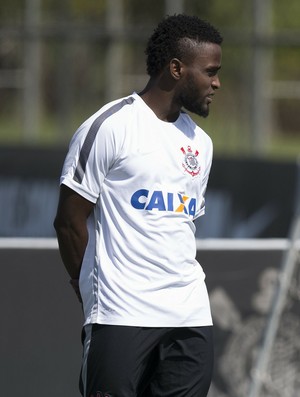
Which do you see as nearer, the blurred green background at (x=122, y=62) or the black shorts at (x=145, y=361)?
the black shorts at (x=145, y=361)

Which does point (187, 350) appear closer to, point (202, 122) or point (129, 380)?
point (129, 380)

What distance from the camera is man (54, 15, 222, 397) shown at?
433 centimetres

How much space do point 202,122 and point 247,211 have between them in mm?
5162

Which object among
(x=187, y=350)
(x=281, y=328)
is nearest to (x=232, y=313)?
(x=281, y=328)

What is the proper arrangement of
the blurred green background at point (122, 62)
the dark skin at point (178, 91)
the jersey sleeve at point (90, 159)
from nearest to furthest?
the jersey sleeve at point (90, 159) < the dark skin at point (178, 91) < the blurred green background at point (122, 62)

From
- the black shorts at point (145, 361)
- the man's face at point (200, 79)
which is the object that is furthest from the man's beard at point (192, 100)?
the black shorts at point (145, 361)

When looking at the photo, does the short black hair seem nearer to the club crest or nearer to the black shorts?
the club crest

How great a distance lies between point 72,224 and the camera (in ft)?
14.3

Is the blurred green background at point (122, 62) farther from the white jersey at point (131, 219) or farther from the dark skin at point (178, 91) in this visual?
the white jersey at point (131, 219)

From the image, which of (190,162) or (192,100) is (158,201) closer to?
(190,162)

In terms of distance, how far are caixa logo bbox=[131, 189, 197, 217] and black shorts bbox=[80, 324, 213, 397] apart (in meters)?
0.45

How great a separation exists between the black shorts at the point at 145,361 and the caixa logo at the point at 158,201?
0.45 m

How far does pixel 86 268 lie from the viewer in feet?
14.5

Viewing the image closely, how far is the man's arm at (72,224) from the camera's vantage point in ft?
14.3
